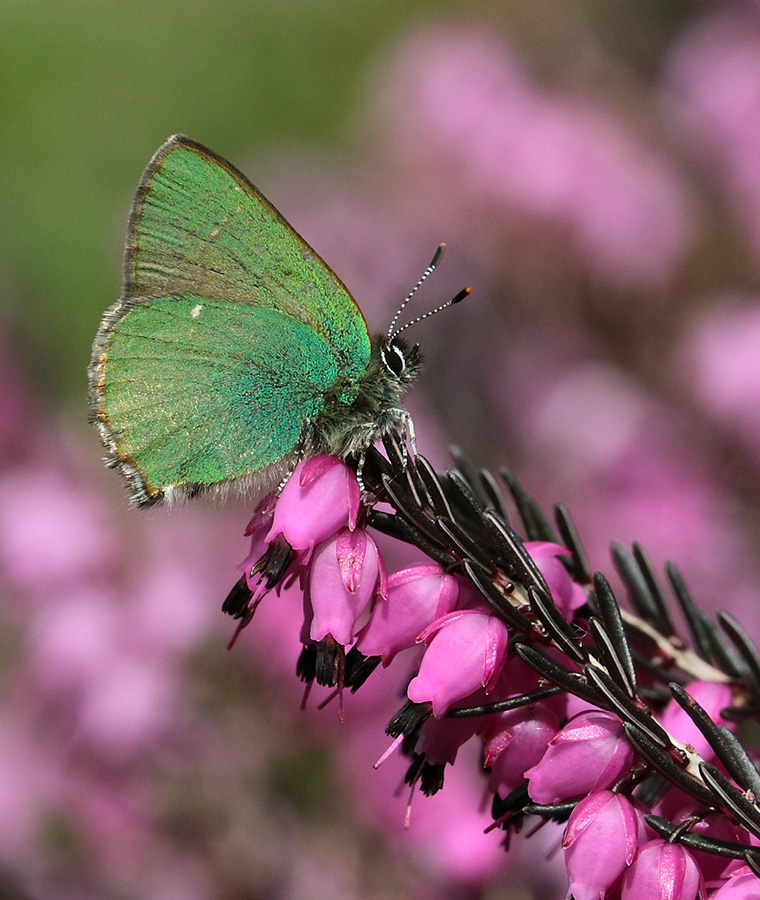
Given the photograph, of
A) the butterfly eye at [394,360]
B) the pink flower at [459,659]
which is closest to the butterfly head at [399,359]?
the butterfly eye at [394,360]

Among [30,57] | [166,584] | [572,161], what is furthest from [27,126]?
[166,584]

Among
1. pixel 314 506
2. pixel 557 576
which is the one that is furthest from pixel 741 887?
pixel 314 506

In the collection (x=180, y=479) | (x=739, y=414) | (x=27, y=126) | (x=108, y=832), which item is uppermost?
(x=27, y=126)

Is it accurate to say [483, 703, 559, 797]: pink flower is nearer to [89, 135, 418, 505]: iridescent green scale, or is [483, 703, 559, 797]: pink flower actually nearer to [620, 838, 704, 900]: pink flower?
[620, 838, 704, 900]: pink flower

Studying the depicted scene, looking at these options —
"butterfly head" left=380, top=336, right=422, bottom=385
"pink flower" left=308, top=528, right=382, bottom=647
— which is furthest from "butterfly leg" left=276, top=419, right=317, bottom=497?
"pink flower" left=308, top=528, right=382, bottom=647

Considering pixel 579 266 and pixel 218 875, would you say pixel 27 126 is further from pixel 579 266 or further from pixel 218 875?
pixel 218 875

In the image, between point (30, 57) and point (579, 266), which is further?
point (30, 57)

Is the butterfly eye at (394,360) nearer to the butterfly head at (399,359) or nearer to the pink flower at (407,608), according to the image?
the butterfly head at (399,359)
